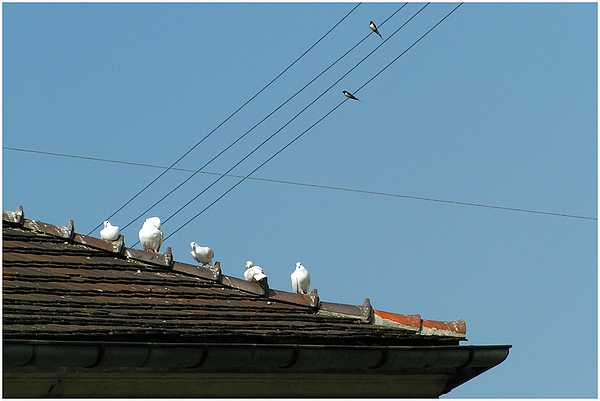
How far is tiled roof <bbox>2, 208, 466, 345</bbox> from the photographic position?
336 inches

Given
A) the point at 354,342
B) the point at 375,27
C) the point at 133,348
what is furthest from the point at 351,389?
the point at 375,27

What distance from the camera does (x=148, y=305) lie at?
31.8 ft

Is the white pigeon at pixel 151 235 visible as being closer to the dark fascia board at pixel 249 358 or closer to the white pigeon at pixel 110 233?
the white pigeon at pixel 110 233

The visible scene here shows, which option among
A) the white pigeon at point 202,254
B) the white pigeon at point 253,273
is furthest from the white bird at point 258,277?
the white pigeon at point 202,254

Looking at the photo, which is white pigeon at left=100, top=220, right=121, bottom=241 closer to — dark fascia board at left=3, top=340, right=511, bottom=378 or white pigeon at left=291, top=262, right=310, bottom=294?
white pigeon at left=291, top=262, right=310, bottom=294

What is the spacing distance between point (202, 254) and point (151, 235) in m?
0.52

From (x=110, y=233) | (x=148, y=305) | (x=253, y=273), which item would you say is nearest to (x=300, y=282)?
(x=253, y=273)

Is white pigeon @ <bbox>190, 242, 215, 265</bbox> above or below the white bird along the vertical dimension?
above

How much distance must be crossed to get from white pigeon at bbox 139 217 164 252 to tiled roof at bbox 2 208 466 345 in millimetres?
339

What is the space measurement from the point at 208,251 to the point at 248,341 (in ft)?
11.0

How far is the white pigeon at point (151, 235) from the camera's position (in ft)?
39.8

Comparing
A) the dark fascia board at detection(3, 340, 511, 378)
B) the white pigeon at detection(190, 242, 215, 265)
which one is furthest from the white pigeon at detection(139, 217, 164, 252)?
the dark fascia board at detection(3, 340, 511, 378)

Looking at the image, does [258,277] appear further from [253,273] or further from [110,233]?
[110,233]

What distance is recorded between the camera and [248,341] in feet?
29.6
